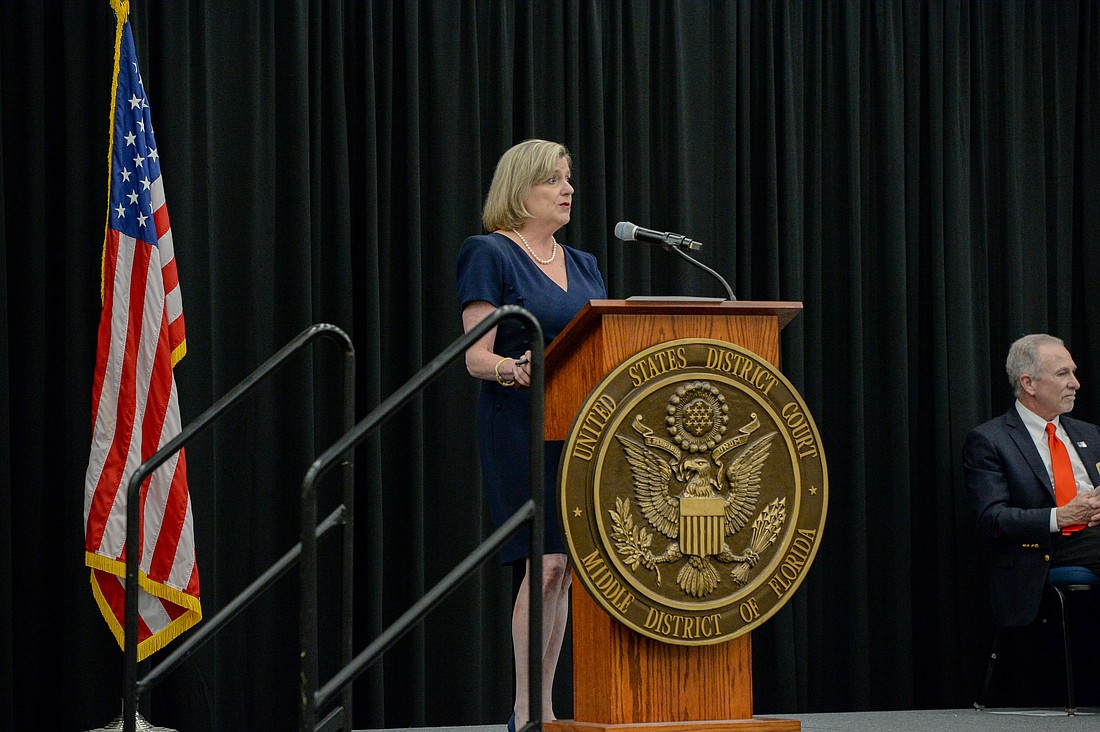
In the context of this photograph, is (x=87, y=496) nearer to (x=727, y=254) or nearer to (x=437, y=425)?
(x=437, y=425)

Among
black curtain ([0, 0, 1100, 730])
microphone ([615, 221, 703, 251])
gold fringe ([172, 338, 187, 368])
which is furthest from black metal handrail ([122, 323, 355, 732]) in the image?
black curtain ([0, 0, 1100, 730])

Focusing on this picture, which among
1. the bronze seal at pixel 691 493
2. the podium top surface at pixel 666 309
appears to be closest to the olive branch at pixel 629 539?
the bronze seal at pixel 691 493

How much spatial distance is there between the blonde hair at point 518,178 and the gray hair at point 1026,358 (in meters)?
2.59

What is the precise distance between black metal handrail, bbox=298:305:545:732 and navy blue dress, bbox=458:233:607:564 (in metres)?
0.74

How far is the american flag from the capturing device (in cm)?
410

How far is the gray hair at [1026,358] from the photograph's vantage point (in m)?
5.21

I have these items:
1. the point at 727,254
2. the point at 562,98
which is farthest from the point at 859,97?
the point at 562,98

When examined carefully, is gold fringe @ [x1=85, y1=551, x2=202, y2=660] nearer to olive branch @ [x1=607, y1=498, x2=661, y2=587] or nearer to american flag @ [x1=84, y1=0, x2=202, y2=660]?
american flag @ [x1=84, y1=0, x2=202, y2=660]

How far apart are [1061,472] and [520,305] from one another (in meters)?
2.80

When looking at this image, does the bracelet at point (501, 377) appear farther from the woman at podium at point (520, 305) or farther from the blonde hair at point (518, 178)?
the blonde hair at point (518, 178)

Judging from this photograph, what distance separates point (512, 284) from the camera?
3240 millimetres

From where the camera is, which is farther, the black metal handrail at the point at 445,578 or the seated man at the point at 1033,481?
the seated man at the point at 1033,481

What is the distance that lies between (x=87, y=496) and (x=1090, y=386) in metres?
4.04

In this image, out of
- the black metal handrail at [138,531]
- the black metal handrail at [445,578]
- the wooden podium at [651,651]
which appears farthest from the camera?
the black metal handrail at [138,531]
